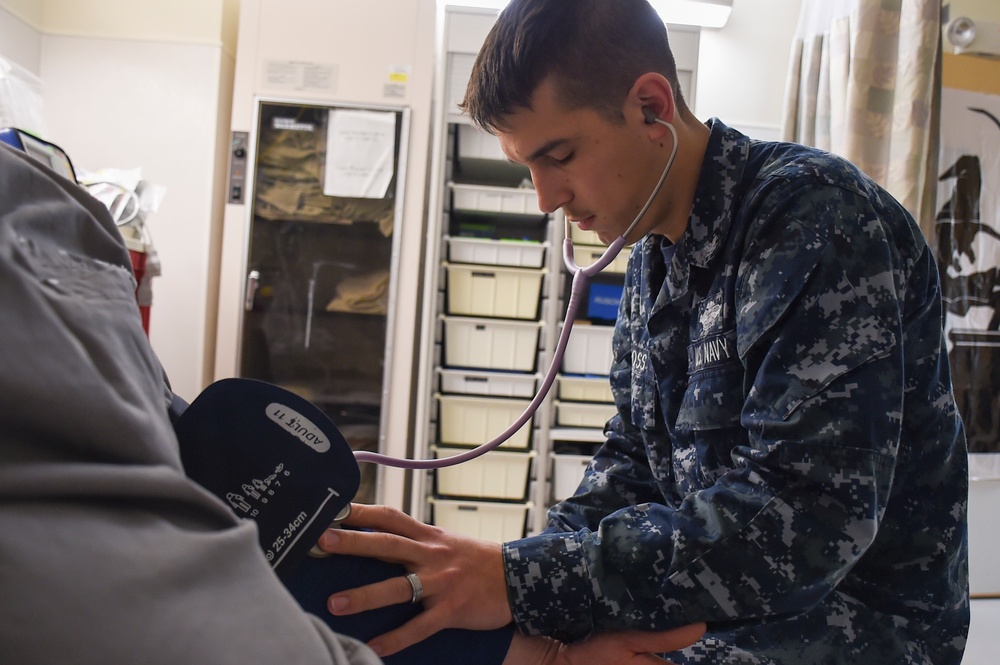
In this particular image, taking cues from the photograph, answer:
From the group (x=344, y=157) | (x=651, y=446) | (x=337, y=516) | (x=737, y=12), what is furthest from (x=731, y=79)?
(x=337, y=516)

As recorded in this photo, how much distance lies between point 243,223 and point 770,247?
2.25 meters

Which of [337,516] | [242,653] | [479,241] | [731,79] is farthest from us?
[731,79]

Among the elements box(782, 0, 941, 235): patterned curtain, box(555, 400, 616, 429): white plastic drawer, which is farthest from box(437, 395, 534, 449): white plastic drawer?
box(782, 0, 941, 235): patterned curtain

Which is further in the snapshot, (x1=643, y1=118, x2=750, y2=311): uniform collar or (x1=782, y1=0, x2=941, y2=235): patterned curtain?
(x1=782, y1=0, x2=941, y2=235): patterned curtain

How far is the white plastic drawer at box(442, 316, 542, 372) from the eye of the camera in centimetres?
269

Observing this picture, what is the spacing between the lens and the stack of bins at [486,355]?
2.67 meters

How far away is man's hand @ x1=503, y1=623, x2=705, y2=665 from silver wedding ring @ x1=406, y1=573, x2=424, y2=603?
0.42 feet

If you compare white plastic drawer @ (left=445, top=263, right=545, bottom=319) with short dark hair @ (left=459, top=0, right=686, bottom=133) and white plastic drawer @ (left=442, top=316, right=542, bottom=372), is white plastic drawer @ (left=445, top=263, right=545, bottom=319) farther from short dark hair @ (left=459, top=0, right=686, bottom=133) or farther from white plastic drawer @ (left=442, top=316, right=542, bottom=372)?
short dark hair @ (left=459, top=0, right=686, bottom=133)

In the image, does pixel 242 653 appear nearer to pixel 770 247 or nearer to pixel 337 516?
pixel 337 516

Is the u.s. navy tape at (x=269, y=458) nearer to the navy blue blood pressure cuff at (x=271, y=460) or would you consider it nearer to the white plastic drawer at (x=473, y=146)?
→ the navy blue blood pressure cuff at (x=271, y=460)

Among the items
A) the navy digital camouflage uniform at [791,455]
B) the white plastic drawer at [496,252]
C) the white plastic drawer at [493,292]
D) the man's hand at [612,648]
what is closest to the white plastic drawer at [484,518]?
the white plastic drawer at [493,292]

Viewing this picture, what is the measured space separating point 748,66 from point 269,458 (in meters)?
3.10

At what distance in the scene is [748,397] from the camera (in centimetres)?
78

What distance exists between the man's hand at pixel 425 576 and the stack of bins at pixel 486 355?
1.90 metres
